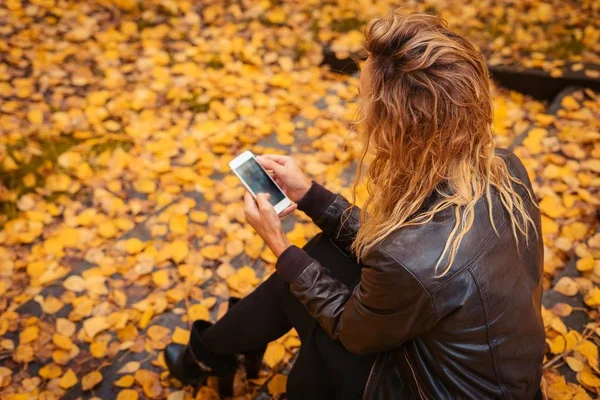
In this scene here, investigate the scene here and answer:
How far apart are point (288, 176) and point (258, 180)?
0.37 ft

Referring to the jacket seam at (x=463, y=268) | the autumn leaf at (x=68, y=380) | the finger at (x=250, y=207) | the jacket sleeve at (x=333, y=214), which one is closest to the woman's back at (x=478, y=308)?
the jacket seam at (x=463, y=268)

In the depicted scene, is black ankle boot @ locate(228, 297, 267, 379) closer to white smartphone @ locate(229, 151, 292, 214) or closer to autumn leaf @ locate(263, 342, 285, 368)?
autumn leaf @ locate(263, 342, 285, 368)

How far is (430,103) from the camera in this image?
3.79 ft

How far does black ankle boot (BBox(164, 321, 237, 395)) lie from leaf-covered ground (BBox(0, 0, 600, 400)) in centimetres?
9

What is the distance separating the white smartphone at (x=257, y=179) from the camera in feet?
5.99

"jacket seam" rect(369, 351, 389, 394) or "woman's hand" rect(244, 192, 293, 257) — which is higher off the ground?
"woman's hand" rect(244, 192, 293, 257)

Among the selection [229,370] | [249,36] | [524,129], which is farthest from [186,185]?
[524,129]

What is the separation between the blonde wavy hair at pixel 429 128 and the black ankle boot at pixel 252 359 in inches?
30.3

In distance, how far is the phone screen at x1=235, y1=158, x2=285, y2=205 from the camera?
72.2 inches

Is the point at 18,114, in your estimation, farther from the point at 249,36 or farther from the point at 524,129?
the point at 524,129

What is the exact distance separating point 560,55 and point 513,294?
2589 mm

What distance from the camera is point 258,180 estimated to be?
1.85m

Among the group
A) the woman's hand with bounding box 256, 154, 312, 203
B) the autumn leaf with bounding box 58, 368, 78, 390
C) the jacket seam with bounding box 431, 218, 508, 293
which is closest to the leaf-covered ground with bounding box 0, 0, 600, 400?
the autumn leaf with bounding box 58, 368, 78, 390

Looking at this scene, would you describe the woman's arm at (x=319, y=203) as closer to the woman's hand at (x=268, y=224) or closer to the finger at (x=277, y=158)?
the finger at (x=277, y=158)
